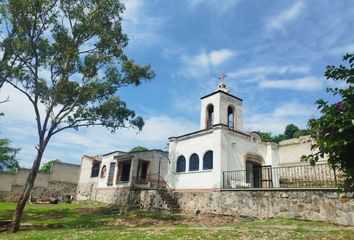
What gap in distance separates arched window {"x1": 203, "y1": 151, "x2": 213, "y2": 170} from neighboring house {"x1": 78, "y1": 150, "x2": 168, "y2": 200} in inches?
274

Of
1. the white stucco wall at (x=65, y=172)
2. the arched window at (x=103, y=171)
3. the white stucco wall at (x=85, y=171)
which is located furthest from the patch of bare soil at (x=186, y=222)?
the white stucco wall at (x=65, y=172)

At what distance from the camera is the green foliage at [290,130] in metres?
61.2

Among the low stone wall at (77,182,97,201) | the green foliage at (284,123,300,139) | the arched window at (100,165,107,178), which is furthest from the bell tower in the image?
the green foliage at (284,123,300,139)

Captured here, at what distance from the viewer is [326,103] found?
4465mm

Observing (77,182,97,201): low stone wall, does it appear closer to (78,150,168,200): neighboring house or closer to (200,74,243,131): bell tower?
(78,150,168,200): neighboring house

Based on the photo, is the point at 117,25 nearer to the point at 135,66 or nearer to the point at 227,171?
the point at 135,66

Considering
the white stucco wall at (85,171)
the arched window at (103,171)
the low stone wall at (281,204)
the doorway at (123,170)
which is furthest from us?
the white stucco wall at (85,171)

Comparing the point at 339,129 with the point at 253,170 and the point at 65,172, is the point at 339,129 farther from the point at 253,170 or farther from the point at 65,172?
the point at 65,172

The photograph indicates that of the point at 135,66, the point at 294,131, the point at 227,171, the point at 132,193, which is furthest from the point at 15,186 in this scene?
the point at 294,131

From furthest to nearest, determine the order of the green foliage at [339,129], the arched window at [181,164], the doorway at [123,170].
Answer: the doorway at [123,170] → the arched window at [181,164] → the green foliage at [339,129]

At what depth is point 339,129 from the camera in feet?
12.6

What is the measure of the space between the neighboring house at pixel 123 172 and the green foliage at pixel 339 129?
2059cm

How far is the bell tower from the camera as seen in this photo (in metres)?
19.5

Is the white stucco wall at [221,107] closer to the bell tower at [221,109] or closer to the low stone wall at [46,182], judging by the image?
the bell tower at [221,109]
